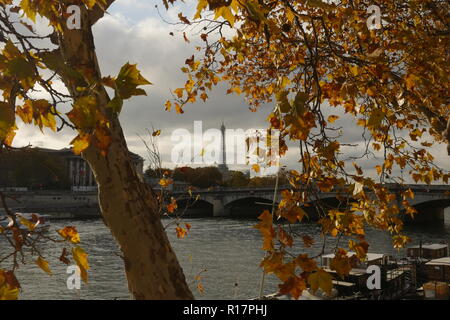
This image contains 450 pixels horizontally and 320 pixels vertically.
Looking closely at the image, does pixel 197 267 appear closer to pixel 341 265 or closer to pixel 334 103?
pixel 334 103

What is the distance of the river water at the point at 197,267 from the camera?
70.5 feet

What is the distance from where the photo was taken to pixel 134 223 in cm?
230

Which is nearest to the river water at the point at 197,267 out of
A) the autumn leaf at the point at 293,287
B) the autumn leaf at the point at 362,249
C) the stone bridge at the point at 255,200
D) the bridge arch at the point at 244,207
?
the autumn leaf at the point at 362,249

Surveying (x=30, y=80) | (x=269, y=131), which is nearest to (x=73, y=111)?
(x=30, y=80)

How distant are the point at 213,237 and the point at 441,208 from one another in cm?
3817

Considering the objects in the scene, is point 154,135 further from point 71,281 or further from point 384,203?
point 71,281

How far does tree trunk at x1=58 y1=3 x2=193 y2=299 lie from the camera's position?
2293 mm

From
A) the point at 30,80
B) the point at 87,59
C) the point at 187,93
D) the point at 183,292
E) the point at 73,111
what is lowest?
the point at 183,292

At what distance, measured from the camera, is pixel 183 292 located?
2.33 metres

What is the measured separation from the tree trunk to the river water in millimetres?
10355

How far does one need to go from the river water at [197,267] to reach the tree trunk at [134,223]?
1035 cm

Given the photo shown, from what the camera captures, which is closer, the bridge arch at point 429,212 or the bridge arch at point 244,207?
the bridge arch at point 429,212

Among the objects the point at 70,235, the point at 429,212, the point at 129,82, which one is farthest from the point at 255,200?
the point at 129,82

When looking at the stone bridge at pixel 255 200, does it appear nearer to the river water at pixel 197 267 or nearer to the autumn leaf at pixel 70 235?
the river water at pixel 197 267
